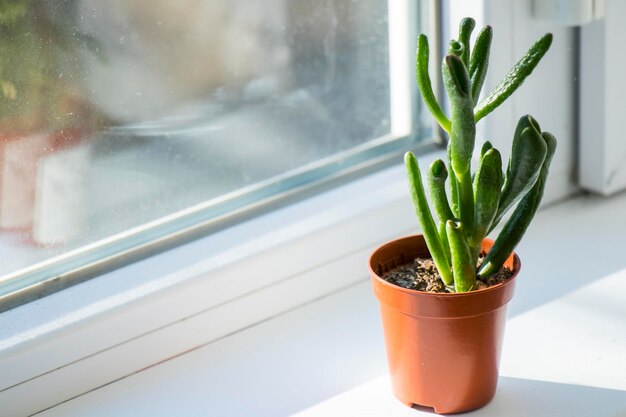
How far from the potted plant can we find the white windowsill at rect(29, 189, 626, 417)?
0.15ft

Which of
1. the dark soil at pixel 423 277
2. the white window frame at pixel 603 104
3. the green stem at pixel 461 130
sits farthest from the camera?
the white window frame at pixel 603 104

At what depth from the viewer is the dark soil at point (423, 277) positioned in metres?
0.78

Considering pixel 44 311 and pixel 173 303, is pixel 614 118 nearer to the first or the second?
pixel 173 303

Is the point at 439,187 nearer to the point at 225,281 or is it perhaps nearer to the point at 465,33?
the point at 465,33

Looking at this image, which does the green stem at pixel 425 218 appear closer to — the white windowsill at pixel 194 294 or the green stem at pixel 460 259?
the green stem at pixel 460 259

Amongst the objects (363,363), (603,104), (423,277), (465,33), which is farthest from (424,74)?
(603,104)

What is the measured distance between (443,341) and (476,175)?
0.13m

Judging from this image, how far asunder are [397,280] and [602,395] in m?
0.19

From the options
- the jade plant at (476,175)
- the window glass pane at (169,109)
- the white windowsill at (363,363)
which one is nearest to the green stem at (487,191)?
the jade plant at (476,175)

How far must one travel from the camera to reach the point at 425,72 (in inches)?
28.3

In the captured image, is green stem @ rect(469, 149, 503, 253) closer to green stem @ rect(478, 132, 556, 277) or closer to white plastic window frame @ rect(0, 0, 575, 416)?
green stem @ rect(478, 132, 556, 277)

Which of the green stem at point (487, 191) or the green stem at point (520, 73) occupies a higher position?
the green stem at point (520, 73)

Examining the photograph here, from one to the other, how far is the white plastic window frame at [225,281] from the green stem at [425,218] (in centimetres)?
23

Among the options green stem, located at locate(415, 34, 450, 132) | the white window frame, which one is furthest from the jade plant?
the white window frame
